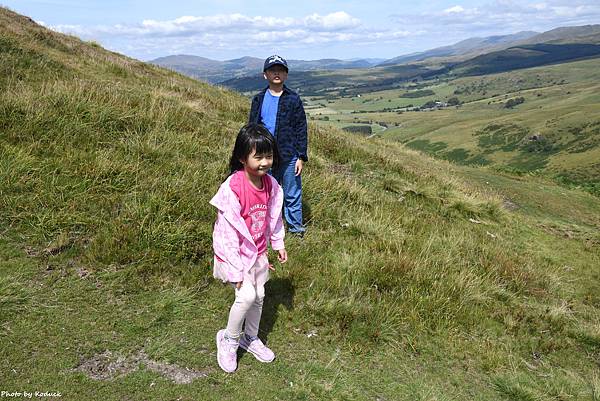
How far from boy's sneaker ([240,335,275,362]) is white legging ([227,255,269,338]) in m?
0.06

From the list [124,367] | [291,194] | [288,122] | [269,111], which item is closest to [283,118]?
[288,122]

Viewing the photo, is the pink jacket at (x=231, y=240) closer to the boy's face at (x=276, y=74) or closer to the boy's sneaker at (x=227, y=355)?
the boy's sneaker at (x=227, y=355)

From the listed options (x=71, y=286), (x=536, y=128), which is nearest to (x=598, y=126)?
(x=536, y=128)

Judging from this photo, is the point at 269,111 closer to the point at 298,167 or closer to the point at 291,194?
the point at 298,167

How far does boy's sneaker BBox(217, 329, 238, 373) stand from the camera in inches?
146

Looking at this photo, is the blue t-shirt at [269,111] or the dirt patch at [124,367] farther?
the blue t-shirt at [269,111]

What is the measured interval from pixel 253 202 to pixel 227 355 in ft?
4.61

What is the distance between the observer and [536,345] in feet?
16.5

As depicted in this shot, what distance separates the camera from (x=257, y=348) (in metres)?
3.97

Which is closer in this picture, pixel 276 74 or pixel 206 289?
pixel 206 289

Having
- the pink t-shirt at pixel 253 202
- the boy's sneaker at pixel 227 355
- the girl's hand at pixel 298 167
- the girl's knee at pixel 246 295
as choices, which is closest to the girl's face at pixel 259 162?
the pink t-shirt at pixel 253 202

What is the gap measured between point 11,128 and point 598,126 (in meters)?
161

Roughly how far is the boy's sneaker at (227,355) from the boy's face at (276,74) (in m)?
3.34

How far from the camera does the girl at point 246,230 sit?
3574mm
